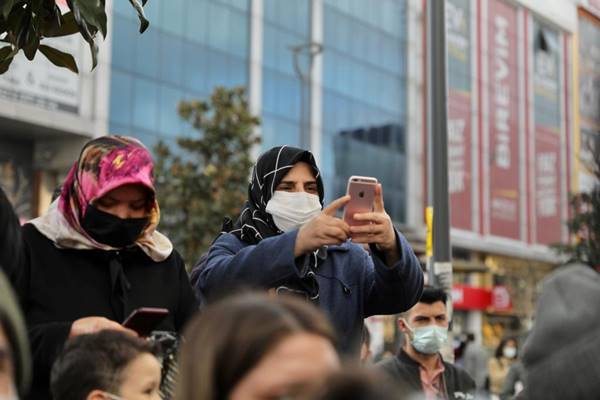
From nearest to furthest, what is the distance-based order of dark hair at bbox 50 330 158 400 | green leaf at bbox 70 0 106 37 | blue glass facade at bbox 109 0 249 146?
dark hair at bbox 50 330 158 400
green leaf at bbox 70 0 106 37
blue glass facade at bbox 109 0 249 146

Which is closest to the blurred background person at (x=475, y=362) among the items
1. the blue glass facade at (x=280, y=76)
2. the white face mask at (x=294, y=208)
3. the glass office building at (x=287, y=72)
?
the glass office building at (x=287, y=72)

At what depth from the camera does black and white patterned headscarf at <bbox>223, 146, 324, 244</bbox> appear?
439cm

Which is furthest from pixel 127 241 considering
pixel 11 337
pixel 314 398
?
pixel 314 398

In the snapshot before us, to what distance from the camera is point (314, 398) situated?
1.64m

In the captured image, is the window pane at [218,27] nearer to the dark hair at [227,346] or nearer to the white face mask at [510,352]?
the white face mask at [510,352]

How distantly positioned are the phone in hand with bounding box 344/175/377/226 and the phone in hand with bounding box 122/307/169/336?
0.81 metres

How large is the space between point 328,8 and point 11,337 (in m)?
44.8

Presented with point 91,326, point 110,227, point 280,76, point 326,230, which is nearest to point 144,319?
point 91,326

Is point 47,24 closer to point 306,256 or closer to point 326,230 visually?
point 306,256

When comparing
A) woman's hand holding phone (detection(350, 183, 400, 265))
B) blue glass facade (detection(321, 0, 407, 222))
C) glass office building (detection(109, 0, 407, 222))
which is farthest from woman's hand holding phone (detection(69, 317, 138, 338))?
blue glass facade (detection(321, 0, 407, 222))

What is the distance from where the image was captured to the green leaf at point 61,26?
475 cm

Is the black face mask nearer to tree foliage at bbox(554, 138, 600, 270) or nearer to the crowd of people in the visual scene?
the crowd of people

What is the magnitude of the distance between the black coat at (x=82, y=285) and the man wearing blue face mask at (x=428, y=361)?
3.27 meters

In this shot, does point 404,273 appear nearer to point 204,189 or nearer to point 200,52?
point 204,189
